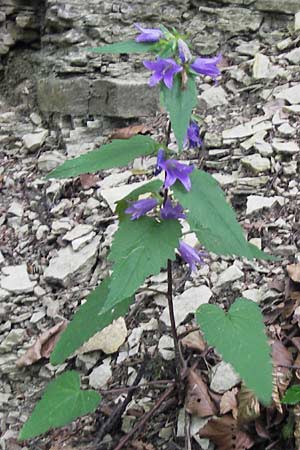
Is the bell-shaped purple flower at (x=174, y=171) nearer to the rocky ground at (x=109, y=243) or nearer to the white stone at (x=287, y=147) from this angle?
the rocky ground at (x=109, y=243)

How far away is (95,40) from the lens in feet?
13.5

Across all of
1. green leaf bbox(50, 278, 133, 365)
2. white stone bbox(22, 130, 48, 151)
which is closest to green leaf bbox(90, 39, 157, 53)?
green leaf bbox(50, 278, 133, 365)

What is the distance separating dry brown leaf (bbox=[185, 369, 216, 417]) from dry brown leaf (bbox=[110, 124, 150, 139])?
1.88m

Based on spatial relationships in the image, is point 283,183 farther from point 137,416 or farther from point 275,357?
point 137,416

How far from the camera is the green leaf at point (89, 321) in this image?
1800 millimetres

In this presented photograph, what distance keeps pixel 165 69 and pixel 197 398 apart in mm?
1043

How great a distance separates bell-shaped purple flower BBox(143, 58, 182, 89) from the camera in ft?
4.75

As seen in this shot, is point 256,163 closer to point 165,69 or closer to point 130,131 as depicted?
point 130,131

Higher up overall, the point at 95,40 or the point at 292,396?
the point at 95,40

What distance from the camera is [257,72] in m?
3.81

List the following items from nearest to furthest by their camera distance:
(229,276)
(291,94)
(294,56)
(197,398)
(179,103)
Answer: (179,103), (197,398), (229,276), (291,94), (294,56)

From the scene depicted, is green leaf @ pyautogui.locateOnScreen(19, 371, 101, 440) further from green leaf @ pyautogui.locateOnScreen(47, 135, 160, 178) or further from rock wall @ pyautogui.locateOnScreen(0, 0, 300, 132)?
rock wall @ pyautogui.locateOnScreen(0, 0, 300, 132)

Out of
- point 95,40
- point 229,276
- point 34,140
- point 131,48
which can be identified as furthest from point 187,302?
point 95,40

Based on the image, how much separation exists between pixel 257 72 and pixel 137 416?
2.36 meters
